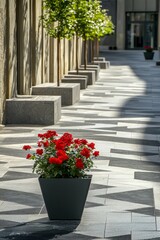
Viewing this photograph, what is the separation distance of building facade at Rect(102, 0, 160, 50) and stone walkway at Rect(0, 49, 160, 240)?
224ft

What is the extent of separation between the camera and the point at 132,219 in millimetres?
10695

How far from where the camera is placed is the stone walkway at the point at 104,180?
33.2 feet

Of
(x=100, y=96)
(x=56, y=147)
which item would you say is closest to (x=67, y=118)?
(x=100, y=96)

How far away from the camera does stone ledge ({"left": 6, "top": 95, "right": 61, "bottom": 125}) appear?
879 inches

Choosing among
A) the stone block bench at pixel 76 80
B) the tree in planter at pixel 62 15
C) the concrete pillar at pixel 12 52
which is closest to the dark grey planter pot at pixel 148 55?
the stone block bench at pixel 76 80

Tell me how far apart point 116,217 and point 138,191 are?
198cm

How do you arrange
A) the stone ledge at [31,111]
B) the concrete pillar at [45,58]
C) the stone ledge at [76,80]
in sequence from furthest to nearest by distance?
the stone ledge at [76,80] < the concrete pillar at [45,58] < the stone ledge at [31,111]

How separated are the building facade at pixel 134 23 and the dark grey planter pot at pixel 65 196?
8547cm

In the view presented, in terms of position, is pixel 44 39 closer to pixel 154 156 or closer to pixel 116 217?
pixel 154 156

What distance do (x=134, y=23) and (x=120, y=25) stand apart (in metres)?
2.42

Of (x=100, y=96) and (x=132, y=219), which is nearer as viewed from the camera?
(x=132, y=219)

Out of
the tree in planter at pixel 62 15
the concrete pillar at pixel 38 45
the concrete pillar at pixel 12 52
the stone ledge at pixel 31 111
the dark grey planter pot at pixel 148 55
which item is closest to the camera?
the stone ledge at pixel 31 111

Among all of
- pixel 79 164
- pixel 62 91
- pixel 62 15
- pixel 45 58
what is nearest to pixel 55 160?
pixel 79 164

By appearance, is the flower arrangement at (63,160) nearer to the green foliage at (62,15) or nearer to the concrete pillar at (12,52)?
the concrete pillar at (12,52)
